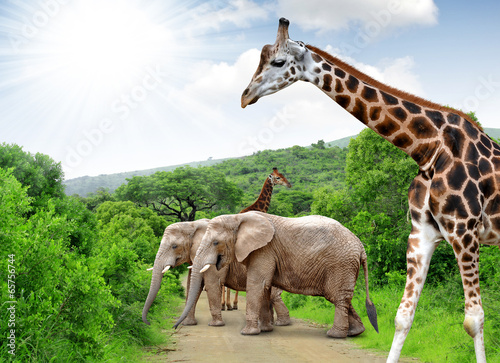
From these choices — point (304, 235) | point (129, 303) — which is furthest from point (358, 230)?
point (129, 303)

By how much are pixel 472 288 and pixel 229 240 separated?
19.7 ft

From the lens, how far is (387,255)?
13414 mm

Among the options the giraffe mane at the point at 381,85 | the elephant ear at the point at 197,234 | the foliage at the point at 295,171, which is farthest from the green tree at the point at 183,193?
the giraffe mane at the point at 381,85

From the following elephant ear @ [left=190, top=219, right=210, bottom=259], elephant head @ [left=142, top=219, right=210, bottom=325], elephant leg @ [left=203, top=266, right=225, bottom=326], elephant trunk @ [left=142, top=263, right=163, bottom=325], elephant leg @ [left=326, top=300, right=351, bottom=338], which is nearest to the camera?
elephant leg @ [left=326, top=300, right=351, bottom=338]

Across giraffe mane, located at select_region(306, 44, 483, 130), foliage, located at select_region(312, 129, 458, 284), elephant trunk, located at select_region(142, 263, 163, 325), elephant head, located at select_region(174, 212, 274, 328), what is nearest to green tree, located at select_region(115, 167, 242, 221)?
Answer: foliage, located at select_region(312, 129, 458, 284)

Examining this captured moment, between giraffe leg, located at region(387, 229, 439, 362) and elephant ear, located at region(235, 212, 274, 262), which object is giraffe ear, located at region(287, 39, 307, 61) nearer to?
giraffe leg, located at region(387, 229, 439, 362)

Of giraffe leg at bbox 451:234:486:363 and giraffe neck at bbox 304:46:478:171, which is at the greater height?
giraffe neck at bbox 304:46:478:171

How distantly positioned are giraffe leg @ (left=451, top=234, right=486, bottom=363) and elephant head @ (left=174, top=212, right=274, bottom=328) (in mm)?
5270

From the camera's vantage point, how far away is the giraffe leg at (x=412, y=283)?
453 cm

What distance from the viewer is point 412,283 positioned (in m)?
4.68

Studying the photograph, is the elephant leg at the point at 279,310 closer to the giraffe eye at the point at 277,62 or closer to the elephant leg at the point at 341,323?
the elephant leg at the point at 341,323

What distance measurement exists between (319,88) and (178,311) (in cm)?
1121

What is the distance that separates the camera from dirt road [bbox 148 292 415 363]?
7121 mm

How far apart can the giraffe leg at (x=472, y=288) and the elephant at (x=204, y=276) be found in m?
6.55
